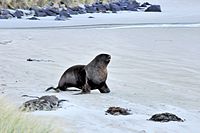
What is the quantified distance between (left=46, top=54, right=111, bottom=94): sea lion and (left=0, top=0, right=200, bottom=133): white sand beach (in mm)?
144

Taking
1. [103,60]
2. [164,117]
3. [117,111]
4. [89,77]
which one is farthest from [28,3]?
[164,117]

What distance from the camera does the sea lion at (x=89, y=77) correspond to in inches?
347

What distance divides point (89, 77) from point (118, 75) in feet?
7.96

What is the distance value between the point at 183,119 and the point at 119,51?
868cm

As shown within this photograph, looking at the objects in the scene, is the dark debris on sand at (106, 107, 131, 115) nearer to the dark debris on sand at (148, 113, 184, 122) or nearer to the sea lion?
the dark debris on sand at (148, 113, 184, 122)

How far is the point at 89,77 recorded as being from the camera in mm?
8812

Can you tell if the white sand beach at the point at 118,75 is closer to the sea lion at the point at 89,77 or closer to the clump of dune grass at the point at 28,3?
the sea lion at the point at 89,77

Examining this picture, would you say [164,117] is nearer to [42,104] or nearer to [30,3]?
[42,104]

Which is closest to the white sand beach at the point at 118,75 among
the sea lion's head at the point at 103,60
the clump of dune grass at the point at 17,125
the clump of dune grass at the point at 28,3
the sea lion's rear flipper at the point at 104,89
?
the sea lion's rear flipper at the point at 104,89

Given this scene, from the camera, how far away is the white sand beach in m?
6.65

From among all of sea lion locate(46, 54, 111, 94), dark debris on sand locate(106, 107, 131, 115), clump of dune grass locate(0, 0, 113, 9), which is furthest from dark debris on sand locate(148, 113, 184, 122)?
clump of dune grass locate(0, 0, 113, 9)

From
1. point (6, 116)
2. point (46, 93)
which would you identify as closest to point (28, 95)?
point (46, 93)

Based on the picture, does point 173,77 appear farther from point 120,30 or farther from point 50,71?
point 120,30

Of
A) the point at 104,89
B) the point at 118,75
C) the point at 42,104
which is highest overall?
the point at 42,104
